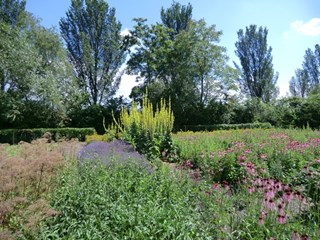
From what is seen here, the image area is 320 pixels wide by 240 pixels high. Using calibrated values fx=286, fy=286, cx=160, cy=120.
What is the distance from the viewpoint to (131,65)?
74.8 ft

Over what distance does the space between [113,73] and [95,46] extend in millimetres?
2737

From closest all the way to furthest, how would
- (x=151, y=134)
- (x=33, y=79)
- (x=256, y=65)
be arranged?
(x=151, y=134) → (x=33, y=79) → (x=256, y=65)

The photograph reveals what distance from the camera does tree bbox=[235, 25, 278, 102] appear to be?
27.8 metres

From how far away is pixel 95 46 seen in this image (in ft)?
80.0

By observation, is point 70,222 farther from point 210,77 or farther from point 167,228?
point 210,77

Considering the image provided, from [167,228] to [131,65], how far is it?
2116cm

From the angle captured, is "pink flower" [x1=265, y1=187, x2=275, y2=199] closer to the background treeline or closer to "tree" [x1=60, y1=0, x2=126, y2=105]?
the background treeline

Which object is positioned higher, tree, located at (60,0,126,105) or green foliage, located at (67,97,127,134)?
tree, located at (60,0,126,105)

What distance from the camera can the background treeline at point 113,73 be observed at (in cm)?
1738

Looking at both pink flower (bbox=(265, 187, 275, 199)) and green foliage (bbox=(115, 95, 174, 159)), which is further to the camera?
green foliage (bbox=(115, 95, 174, 159))

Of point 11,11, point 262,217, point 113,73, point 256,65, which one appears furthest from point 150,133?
point 256,65

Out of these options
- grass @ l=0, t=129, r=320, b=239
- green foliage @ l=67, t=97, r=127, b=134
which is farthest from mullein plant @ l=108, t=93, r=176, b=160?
green foliage @ l=67, t=97, r=127, b=134

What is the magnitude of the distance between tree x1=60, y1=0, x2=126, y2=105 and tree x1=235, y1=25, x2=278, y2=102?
12272 mm

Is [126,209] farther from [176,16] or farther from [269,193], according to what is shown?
[176,16]
